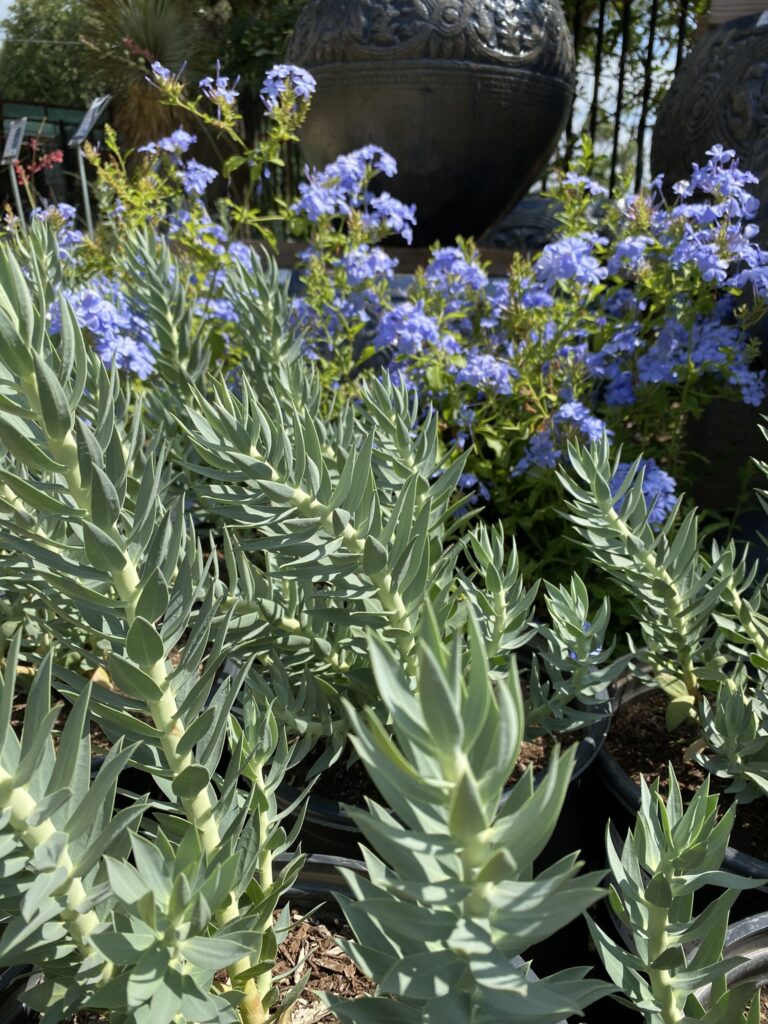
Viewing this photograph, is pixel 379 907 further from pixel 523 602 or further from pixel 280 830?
pixel 523 602

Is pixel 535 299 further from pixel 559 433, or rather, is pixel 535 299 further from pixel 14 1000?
pixel 14 1000

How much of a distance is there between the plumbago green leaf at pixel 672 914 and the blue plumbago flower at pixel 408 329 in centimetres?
142

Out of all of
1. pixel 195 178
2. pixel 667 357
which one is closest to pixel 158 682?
pixel 667 357

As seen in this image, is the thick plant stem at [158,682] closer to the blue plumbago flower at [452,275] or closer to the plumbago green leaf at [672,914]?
the plumbago green leaf at [672,914]

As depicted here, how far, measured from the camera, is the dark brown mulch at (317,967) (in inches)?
30.8

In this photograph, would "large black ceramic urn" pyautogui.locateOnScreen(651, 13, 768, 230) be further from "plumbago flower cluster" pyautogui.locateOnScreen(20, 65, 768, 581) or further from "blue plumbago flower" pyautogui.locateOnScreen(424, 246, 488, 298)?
"blue plumbago flower" pyautogui.locateOnScreen(424, 246, 488, 298)

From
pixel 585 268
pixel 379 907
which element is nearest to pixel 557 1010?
pixel 379 907

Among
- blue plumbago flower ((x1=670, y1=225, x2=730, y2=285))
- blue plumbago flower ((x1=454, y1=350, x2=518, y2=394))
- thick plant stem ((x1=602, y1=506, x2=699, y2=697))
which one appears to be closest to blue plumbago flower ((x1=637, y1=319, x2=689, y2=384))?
blue plumbago flower ((x1=670, y1=225, x2=730, y2=285))

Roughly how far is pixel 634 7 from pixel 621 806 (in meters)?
8.73

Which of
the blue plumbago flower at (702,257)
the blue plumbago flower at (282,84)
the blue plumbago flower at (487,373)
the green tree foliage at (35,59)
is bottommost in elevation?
the blue plumbago flower at (487,373)

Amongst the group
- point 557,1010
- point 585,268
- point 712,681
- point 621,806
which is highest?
point 585,268

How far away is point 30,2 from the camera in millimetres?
17125

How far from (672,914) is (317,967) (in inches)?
16.6

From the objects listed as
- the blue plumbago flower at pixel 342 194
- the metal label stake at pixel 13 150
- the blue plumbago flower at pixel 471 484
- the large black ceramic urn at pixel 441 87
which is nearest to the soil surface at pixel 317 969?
the blue plumbago flower at pixel 471 484
